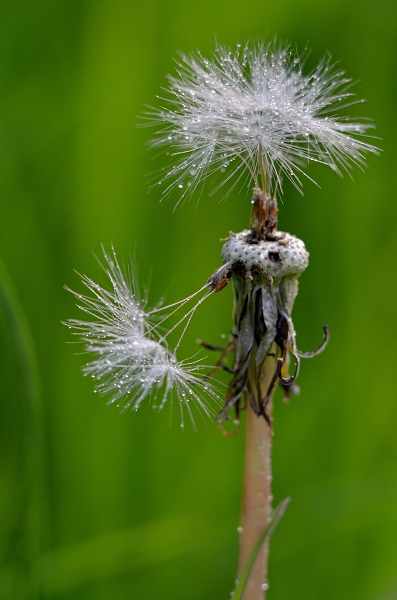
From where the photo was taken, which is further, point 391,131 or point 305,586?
point 391,131

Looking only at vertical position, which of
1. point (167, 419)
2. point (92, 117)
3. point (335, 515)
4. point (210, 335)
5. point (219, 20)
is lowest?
point (335, 515)

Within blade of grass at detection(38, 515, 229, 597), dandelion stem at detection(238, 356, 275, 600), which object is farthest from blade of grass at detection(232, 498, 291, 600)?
blade of grass at detection(38, 515, 229, 597)

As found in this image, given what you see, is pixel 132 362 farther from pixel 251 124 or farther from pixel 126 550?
pixel 126 550

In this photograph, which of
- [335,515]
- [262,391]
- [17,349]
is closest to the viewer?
[262,391]

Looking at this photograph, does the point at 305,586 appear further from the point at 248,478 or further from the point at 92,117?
the point at 92,117

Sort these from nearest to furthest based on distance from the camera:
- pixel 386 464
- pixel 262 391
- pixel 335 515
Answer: pixel 262 391
pixel 335 515
pixel 386 464

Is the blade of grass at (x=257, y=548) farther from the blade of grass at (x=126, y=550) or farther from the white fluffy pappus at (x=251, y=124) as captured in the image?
the blade of grass at (x=126, y=550)

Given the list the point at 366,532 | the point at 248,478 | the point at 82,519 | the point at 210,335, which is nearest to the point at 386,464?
the point at 366,532

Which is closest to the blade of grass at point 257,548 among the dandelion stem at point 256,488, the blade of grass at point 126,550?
the dandelion stem at point 256,488
